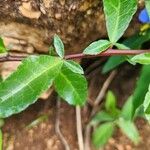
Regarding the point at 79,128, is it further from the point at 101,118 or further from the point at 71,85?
the point at 71,85

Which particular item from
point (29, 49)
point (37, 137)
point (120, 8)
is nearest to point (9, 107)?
point (120, 8)

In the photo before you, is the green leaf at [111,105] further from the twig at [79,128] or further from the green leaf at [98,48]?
the green leaf at [98,48]

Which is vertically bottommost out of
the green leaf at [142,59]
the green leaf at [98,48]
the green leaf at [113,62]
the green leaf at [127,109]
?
the green leaf at [142,59]

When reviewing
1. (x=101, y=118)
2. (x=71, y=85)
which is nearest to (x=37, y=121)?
(x=101, y=118)

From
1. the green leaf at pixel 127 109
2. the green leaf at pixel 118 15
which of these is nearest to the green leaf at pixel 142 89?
the green leaf at pixel 127 109

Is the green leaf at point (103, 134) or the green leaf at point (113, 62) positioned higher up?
the green leaf at point (113, 62)

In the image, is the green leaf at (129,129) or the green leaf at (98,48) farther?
the green leaf at (129,129)
